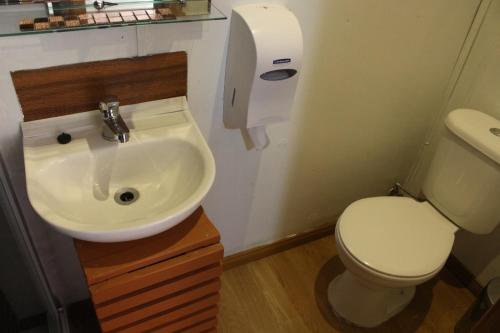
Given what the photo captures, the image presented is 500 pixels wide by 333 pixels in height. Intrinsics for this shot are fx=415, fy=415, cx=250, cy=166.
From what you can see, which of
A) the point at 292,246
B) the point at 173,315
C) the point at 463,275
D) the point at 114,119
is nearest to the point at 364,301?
the point at 292,246

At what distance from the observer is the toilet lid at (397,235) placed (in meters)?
1.39

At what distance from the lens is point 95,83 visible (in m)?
1.06

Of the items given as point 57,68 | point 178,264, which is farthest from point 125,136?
point 178,264

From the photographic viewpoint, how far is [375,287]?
59.7 inches

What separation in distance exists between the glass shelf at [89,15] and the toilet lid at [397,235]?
0.88 m

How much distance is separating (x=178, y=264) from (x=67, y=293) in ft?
2.50

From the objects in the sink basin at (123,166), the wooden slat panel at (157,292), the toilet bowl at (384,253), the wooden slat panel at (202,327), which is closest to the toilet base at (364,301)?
the toilet bowl at (384,253)

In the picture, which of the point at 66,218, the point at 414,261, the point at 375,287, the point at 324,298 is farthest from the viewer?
the point at 324,298

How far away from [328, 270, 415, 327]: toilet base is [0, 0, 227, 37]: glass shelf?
44.0 inches

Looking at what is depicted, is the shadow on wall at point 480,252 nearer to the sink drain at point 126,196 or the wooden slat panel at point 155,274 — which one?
the wooden slat panel at point 155,274

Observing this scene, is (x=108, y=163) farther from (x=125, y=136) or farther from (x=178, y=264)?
(x=178, y=264)

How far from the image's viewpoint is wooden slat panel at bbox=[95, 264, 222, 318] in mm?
992

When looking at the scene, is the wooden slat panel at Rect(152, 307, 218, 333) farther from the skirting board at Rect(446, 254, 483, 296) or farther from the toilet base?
the skirting board at Rect(446, 254, 483, 296)

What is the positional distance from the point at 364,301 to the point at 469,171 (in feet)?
2.04
